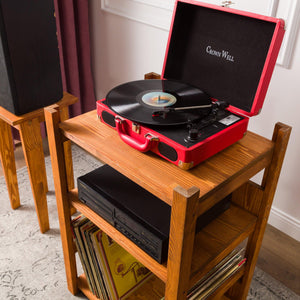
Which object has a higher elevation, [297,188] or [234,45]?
[234,45]

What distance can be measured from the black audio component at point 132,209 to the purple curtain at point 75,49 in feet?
3.71

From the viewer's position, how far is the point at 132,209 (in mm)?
970

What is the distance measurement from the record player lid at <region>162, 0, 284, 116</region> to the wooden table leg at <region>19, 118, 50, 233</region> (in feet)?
1.96

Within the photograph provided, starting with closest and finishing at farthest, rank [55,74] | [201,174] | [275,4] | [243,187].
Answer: [201,174]
[243,187]
[275,4]
[55,74]

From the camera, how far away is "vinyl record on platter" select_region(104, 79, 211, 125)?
90cm

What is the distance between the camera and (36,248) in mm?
1564

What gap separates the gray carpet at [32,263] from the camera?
4.57 ft

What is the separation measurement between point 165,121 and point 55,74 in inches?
28.0

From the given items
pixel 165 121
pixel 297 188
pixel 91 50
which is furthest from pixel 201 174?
pixel 91 50

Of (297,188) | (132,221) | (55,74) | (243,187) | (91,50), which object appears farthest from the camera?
(91,50)

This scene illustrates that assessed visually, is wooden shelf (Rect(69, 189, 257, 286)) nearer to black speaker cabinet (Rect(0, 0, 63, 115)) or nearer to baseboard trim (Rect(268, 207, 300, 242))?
black speaker cabinet (Rect(0, 0, 63, 115))

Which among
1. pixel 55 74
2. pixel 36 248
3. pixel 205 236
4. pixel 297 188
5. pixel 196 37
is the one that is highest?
pixel 196 37

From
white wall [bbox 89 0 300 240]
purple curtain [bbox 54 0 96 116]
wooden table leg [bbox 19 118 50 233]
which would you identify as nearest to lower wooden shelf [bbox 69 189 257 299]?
wooden table leg [bbox 19 118 50 233]

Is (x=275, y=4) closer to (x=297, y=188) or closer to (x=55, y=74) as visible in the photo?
(x=297, y=188)
